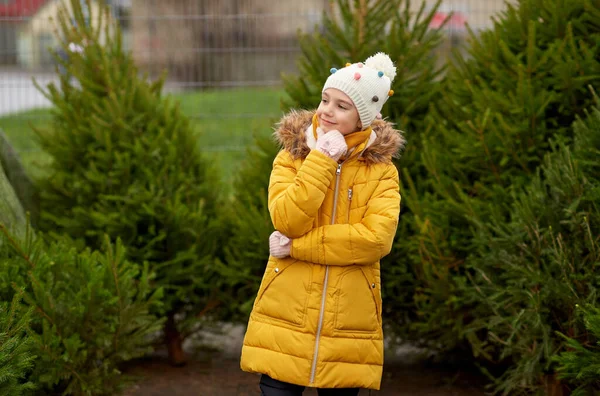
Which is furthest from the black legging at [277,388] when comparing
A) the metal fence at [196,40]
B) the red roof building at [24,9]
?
the red roof building at [24,9]

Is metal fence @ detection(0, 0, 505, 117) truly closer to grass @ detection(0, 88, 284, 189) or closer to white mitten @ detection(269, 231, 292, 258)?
grass @ detection(0, 88, 284, 189)

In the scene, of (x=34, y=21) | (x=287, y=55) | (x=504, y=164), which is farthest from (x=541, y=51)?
(x=34, y=21)

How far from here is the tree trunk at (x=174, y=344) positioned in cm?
500

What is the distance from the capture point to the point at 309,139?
331 centimetres

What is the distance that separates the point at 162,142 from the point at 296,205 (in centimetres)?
205

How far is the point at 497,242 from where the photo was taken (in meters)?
3.99

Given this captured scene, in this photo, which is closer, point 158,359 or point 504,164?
point 504,164

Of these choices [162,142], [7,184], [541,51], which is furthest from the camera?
[162,142]

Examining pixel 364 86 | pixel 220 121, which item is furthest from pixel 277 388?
pixel 220 121

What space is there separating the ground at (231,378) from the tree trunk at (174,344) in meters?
0.04

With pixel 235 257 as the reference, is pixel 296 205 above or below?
above

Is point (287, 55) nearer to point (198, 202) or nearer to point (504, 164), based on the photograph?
point (198, 202)

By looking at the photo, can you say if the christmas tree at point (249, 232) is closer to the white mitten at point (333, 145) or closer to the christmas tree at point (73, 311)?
the christmas tree at point (73, 311)

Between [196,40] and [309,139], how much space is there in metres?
4.11
